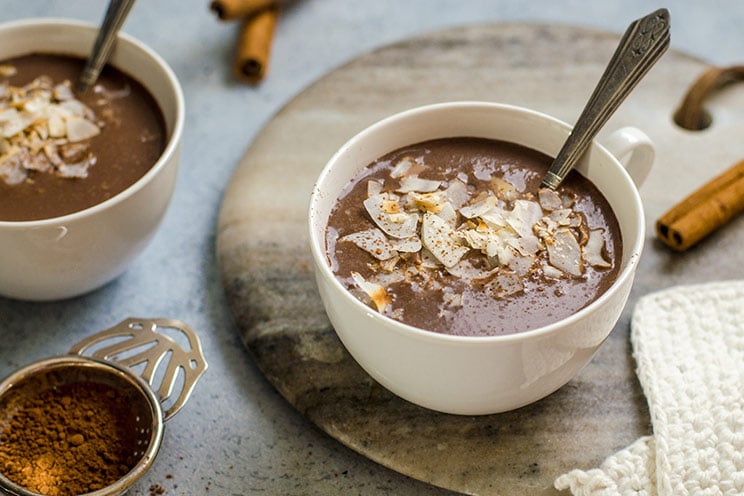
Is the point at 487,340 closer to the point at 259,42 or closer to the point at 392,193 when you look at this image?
the point at 392,193

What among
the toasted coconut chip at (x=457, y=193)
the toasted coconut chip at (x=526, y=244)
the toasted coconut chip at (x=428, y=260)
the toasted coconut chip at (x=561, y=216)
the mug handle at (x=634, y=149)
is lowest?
the toasted coconut chip at (x=428, y=260)

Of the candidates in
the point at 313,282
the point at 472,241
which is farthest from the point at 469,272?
the point at 313,282

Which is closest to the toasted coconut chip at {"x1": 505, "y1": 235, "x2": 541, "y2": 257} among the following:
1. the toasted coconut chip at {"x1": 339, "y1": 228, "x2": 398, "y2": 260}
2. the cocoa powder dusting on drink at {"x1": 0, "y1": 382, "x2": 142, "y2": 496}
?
the toasted coconut chip at {"x1": 339, "y1": 228, "x2": 398, "y2": 260}

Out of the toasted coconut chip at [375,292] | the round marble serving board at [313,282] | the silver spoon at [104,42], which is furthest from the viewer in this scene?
the silver spoon at [104,42]

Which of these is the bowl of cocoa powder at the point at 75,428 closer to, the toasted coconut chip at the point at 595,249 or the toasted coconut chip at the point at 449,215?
the toasted coconut chip at the point at 449,215

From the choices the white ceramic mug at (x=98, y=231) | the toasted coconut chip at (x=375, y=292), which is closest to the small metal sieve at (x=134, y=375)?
the white ceramic mug at (x=98, y=231)

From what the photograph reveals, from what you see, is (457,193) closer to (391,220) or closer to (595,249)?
(391,220)

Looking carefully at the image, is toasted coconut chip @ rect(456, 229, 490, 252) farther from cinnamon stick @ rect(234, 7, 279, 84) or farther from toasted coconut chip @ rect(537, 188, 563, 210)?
cinnamon stick @ rect(234, 7, 279, 84)
